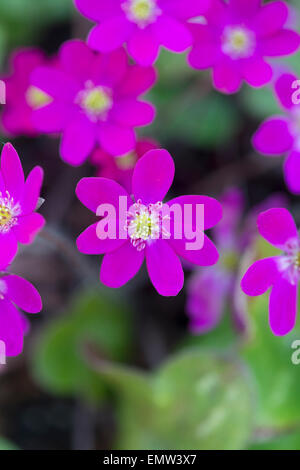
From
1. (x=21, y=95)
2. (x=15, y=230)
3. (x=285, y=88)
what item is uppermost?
(x=21, y=95)

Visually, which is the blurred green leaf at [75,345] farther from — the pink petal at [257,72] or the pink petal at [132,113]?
the pink petal at [257,72]

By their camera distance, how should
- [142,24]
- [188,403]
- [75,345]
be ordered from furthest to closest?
1. [75,345]
2. [188,403]
3. [142,24]

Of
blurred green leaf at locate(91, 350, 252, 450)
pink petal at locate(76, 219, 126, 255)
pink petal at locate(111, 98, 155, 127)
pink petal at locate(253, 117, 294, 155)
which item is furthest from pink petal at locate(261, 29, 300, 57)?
blurred green leaf at locate(91, 350, 252, 450)

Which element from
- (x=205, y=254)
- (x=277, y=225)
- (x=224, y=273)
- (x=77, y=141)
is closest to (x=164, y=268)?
(x=205, y=254)

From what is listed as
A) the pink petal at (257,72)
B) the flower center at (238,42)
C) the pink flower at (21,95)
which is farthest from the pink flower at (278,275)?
the pink flower at (21,95)

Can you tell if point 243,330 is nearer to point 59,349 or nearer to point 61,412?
point 59,349

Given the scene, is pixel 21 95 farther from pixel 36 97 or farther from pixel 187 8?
pixel 187 8

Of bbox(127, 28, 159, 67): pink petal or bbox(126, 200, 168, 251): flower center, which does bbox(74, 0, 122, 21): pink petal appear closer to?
bbox(127, 28, 159, 67): pink petal
